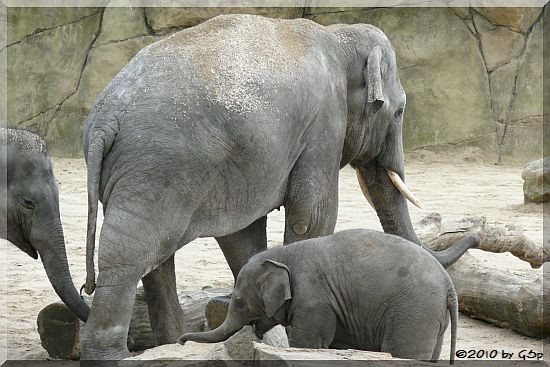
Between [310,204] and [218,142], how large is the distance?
79 cm

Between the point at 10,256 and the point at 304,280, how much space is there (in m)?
3.53

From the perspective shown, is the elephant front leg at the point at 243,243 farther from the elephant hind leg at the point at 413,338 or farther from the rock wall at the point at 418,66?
the rock wall at the point at 418,66

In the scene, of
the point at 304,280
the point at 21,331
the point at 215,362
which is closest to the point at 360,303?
the point at 304,280

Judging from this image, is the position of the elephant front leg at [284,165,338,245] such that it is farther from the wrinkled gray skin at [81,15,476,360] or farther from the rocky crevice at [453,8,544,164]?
the rocky crevice at [453,8,544,164]

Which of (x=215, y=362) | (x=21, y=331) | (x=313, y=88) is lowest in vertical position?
(x=21, y=331)

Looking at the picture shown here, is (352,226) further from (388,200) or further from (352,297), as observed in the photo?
(352,297)

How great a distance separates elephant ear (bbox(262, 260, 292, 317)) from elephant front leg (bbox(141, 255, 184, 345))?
806 mm

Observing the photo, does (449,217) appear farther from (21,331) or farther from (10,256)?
(21,331)

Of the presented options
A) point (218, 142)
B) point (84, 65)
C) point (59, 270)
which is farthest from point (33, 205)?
point (84, 65)

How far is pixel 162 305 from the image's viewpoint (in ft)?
17.0

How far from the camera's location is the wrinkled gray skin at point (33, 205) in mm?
4699

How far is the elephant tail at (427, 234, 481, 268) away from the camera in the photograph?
18.5ft

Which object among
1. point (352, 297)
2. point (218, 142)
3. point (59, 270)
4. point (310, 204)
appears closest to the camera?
point (352, 297)

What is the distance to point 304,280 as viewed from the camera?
459cm
